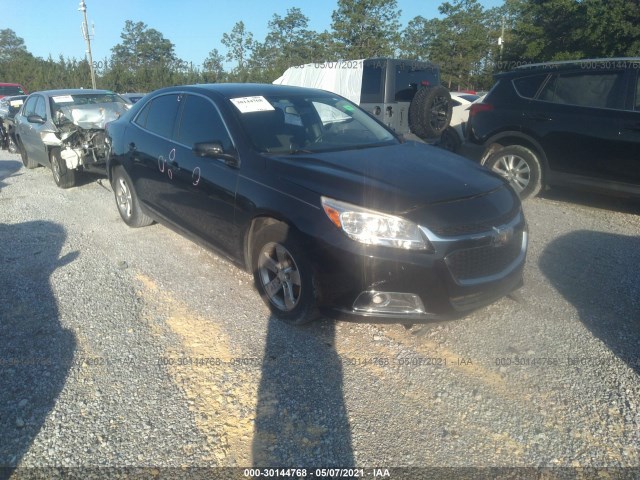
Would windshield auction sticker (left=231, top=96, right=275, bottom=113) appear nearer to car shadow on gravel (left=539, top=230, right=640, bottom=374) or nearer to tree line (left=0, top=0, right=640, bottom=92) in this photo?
car shadow on gravel (left=539, top=230, right=640, bottom=374)

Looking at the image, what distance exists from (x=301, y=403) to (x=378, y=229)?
1098 mm

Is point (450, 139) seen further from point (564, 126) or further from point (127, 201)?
point (127, 201)

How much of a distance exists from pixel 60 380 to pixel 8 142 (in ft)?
42.1

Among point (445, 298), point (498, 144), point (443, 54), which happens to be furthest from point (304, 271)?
point (443, 54)

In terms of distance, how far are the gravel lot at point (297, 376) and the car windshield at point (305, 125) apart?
129cm

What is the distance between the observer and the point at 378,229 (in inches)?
118

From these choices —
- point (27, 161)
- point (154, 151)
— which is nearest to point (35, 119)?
point (27, 161)

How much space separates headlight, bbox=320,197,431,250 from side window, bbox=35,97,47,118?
25.1 ft

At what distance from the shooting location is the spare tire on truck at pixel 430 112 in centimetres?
816

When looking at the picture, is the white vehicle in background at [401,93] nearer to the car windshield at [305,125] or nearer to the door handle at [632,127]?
the door handle at [632,127]

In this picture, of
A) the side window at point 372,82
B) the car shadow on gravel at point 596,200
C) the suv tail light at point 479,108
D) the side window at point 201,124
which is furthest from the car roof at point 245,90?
the side window at point 372,82

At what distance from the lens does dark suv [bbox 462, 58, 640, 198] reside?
18.7 ft

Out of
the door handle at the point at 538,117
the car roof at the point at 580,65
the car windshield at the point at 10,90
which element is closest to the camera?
the car roof at the point at 580,65

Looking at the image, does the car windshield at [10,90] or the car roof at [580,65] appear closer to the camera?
the car roof at [580,65]
